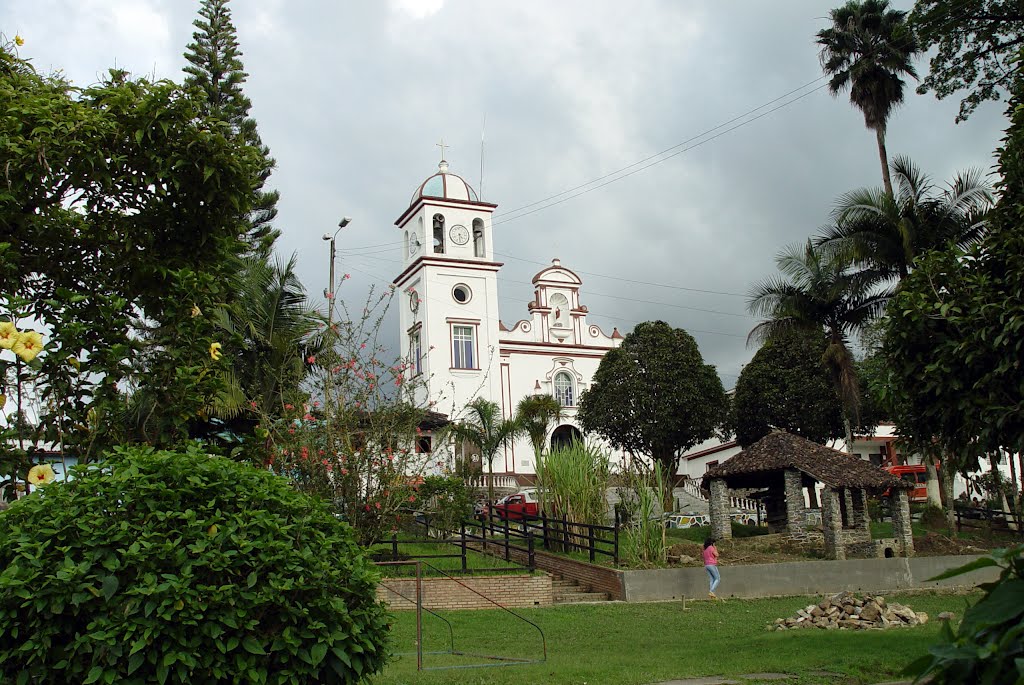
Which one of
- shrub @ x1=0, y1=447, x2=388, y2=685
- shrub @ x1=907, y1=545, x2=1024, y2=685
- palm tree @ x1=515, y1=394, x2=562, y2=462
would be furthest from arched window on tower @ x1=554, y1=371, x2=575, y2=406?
shrub @ x1=907, y1=545, x2=1024, y2=685

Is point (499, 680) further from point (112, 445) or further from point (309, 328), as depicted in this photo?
point (309, 328)

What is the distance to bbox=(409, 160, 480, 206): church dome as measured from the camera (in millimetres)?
43312

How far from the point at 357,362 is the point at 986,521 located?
2199 centimetres

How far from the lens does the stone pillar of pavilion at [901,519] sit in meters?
20.7

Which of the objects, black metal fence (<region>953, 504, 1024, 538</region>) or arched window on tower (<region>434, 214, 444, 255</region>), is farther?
arched window on tower (<region>434, 214, 444, 255</region>)

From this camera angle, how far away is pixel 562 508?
2011cm

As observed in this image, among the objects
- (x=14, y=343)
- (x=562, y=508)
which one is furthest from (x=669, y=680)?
(x=562, y=508)

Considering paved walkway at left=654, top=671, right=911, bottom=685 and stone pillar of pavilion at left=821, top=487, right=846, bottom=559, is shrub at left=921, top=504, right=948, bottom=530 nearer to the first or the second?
stone pillar of pavilion at left=821, top=487, right=846, bottom=559

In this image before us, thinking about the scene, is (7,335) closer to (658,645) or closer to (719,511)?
(658,645)

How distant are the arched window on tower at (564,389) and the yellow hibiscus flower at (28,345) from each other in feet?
130

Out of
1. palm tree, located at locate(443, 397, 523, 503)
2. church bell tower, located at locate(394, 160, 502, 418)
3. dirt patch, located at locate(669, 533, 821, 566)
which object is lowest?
dirt patch, located at locate(669, 533, 821, 566)

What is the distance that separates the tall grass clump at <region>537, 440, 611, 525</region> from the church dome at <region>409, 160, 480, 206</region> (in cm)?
2503

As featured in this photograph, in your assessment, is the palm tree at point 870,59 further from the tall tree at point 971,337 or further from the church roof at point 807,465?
the tall tree at point 971,337

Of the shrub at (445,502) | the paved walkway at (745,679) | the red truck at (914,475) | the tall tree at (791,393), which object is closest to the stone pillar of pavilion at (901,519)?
the shrub at (445,502)
